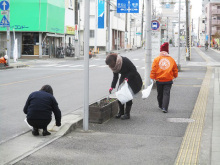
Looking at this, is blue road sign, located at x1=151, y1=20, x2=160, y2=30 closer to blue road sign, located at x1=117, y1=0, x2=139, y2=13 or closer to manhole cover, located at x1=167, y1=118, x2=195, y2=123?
manhole cover, located at x1=167, y1=118, x2=195, y2=123

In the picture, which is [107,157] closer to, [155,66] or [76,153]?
[76,153]

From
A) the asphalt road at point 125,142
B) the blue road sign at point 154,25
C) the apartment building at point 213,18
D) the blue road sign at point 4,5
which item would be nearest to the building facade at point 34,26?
the blue road sign at point 4,5

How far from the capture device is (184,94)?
43.7 feet

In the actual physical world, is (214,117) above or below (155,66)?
below

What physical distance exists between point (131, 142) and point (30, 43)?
3485 centimetres

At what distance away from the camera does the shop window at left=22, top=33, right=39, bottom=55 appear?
3978cm

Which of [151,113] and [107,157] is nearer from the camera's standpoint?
[107,157]

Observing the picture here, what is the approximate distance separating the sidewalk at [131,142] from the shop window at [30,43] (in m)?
31.7

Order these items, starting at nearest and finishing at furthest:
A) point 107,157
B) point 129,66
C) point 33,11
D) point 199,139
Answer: point 107,157 → point 199,139 → point 129,66 → point 33,11

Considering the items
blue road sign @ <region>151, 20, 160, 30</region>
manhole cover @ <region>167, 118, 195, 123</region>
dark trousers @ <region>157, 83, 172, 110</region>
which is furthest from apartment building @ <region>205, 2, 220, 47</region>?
manhole cover @ <region>167, 118, 195, 123</region>

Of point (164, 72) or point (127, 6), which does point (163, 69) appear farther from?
point (127, 6)

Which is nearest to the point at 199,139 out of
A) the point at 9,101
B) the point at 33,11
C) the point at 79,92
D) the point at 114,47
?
the point at 9,101

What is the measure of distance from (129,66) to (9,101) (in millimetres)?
4504

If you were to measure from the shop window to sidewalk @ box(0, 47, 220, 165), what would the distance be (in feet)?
104
